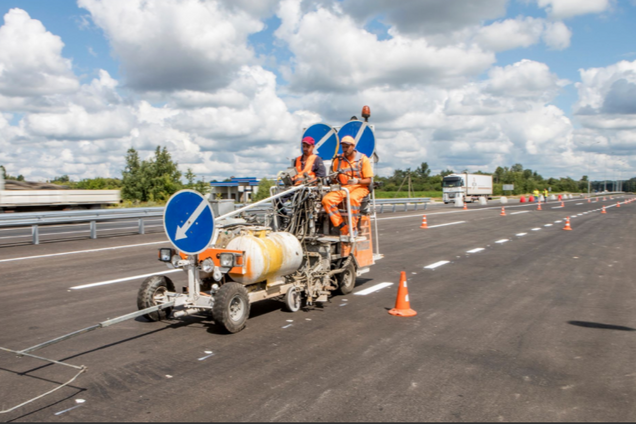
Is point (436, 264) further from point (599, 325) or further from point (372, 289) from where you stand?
point (599, 325)

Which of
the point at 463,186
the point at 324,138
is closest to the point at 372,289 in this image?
the point at 324,138

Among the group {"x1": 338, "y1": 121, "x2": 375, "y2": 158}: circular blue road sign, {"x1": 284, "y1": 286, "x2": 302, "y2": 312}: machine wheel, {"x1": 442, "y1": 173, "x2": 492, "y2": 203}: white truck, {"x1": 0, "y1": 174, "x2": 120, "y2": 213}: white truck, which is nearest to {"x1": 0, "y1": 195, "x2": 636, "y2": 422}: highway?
{"x1": 284, "y1": 286, "x2": 302, "y2": 312}: machine wheel

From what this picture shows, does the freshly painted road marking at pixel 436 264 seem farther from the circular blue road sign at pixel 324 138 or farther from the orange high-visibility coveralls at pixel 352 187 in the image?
the circular blue road sign at pixel 324 138

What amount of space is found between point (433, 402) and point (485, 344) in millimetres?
1915

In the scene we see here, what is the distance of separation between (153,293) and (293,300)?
1.91 meters

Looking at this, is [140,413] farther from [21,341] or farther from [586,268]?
[586,268]

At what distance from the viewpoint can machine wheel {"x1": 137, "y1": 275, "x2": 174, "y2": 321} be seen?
620cm

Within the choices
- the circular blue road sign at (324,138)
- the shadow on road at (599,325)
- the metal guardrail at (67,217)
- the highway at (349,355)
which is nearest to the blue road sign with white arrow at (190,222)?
the highway at (349,355)

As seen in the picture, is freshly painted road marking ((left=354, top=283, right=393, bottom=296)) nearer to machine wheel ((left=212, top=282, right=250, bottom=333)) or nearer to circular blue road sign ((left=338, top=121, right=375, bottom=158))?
circular blue road sign ((left=338, top=121, right=375, bottom=158))

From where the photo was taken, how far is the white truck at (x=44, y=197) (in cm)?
2472

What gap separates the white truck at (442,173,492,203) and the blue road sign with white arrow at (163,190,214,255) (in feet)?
193

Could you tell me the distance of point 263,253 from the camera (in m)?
6.42

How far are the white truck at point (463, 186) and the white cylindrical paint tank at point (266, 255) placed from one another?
5738 centimetres

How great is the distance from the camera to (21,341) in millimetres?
5848
